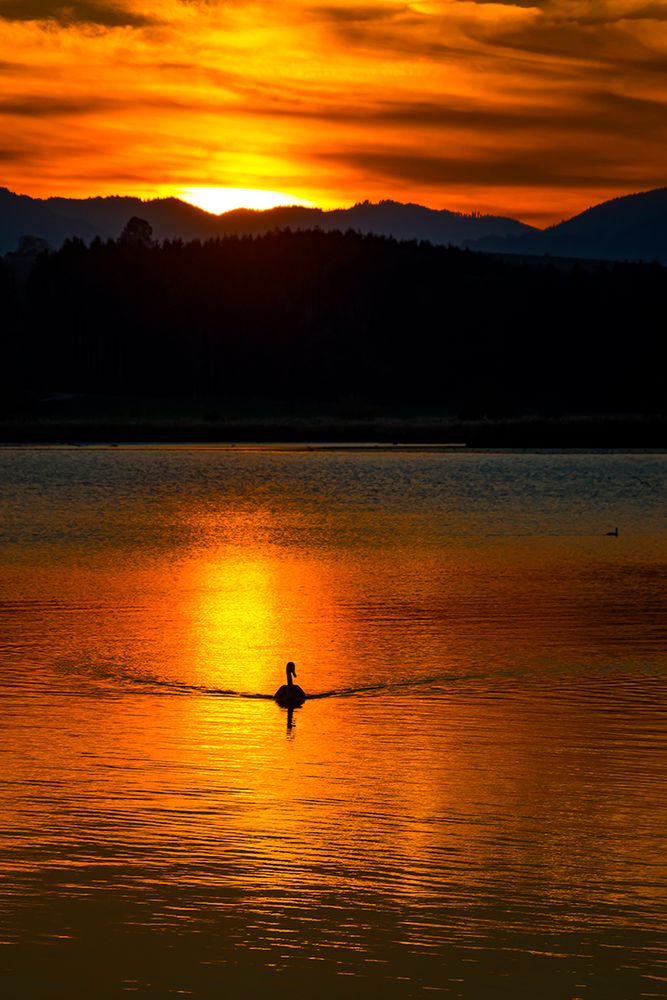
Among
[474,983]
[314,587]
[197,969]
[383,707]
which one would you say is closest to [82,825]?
[197,969]

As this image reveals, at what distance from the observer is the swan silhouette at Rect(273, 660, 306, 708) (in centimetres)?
2028

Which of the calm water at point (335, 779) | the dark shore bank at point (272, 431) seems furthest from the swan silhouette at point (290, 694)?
the dark shore bank at point (272, 431)

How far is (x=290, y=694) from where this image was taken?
20.3 metres

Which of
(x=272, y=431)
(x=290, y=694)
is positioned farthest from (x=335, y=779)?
(x=272, y=431)

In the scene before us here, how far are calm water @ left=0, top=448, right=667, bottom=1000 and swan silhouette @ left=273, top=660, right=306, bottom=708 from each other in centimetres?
19

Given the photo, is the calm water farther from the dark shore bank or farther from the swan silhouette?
the dark shore bank

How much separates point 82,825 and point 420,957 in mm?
4405

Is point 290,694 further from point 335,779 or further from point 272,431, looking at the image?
point 272,431

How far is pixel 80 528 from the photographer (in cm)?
5181

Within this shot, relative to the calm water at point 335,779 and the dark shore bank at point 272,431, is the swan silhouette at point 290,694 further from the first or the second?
the dark shore bank at point 272,431

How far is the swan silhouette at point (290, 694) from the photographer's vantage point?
66.5 ft

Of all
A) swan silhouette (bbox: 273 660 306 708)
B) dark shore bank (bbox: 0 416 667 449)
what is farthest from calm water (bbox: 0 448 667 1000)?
dark shore bank (bbox: 0 416 667 449)

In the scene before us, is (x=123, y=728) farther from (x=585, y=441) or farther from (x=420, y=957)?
(x=585, y=441)

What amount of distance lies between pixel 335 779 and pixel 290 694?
3961 millimetres
